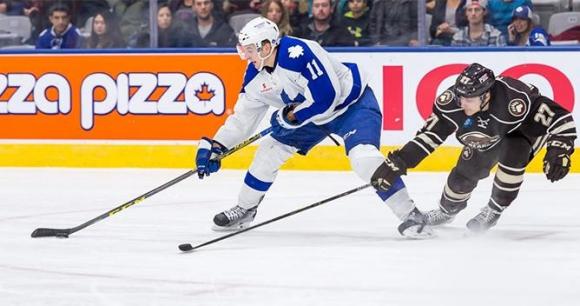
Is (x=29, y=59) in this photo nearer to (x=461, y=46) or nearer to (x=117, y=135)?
(x=117, y=135)

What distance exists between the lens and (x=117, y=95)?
8914 mm

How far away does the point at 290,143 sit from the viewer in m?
→ 5.90

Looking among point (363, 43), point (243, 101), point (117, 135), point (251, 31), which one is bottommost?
point (117, 135)

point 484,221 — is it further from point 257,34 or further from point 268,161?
point 257,34

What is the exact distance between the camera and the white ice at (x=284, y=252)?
4.22m

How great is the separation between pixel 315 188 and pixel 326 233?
1.76 metres

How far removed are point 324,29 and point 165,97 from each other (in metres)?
1.13

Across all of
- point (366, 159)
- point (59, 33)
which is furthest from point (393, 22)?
point (366, 159)

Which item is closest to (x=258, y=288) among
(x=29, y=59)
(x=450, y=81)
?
(x=450, y=81)

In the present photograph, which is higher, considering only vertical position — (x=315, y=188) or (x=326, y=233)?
(x=326, y=233)

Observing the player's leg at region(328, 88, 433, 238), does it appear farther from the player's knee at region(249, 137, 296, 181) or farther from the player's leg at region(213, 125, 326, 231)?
the player's knee at region(249, 137, 296, 181)

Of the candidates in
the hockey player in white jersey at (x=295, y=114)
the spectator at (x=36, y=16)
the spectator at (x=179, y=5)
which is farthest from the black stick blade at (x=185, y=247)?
the spectator at (x=36, y=16)

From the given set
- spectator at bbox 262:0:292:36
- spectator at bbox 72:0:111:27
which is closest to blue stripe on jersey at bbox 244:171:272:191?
spectator at bbox 262:0:292:36

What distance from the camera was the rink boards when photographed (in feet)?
27.4
